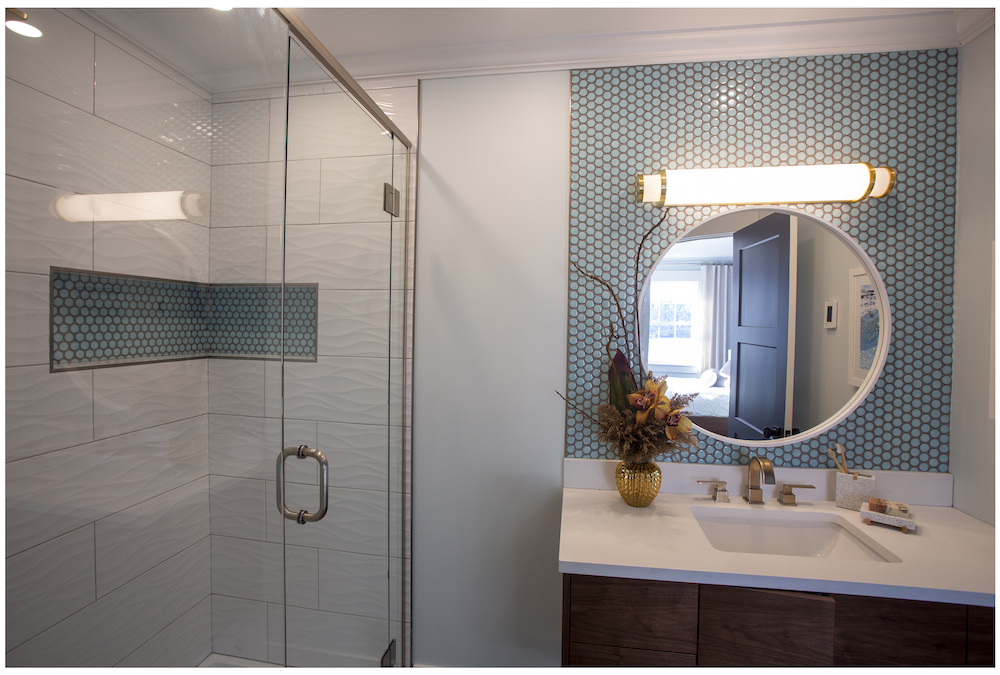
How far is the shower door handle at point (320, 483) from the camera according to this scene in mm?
1034

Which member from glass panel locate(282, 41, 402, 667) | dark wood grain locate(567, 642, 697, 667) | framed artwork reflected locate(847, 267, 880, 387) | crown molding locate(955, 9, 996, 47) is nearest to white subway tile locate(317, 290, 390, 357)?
glass panel locate(282, 41, 402, 667)

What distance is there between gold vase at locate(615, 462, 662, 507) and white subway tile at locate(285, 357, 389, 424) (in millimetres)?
814

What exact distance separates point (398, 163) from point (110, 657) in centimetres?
145

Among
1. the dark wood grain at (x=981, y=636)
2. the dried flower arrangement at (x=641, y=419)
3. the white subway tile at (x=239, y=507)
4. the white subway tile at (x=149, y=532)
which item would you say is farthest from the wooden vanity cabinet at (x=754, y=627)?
the white subway tile at (x=149, y=532)

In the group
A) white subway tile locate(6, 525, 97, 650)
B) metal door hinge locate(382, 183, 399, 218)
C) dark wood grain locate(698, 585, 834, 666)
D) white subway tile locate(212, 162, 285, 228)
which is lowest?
dark wood grain locate(698, 585, 834, 666)

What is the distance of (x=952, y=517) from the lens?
1356 millimetres

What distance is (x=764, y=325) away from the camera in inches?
60.1

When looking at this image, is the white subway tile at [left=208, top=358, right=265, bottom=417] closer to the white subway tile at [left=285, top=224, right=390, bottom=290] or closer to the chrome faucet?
the white subway tile at [left=285, top=224, right=390, bottom=290]

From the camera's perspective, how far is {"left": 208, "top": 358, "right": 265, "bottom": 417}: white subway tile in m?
0.87

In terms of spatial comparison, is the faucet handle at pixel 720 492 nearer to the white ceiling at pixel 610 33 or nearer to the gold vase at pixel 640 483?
the gold vase at pixel 640 483

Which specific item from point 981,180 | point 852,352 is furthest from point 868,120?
point 852,352

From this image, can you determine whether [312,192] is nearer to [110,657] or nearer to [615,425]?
[110,657]

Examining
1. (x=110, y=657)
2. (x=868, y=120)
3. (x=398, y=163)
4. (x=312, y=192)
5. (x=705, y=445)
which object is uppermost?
(x=868, y=120)

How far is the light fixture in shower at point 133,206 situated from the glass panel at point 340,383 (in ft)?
0.74
